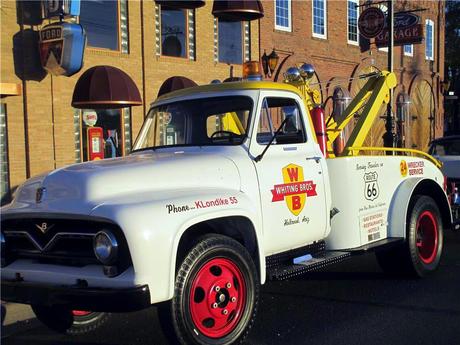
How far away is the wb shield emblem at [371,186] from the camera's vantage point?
20.1 feet

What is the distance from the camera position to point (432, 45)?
2744cm

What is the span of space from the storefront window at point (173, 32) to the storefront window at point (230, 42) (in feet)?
4.43

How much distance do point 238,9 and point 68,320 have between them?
11296mm

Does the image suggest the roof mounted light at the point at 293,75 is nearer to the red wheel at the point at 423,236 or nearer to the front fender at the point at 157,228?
the red wheel at the point at 423,236

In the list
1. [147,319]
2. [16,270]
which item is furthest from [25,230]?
[147,319]

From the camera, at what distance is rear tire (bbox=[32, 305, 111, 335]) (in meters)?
4.99

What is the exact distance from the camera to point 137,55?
1423 cm

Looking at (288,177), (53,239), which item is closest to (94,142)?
(288,177)

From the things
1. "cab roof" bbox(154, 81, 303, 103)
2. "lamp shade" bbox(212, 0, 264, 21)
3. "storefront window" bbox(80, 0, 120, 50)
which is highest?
"lamp shade" bbox(212, 0, 264, 21)

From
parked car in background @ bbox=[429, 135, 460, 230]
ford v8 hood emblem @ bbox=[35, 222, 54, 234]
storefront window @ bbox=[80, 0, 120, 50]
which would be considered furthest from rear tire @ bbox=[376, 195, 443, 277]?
storefront window @ bbox=[80, 0, 120, 50]

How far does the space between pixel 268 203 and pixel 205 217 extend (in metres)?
0.86

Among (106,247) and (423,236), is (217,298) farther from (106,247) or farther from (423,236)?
(423,236)

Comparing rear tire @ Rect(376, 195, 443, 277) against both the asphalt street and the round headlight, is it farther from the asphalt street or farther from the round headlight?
the round headlight

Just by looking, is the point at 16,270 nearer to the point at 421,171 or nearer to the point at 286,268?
the point at 286,268
